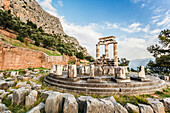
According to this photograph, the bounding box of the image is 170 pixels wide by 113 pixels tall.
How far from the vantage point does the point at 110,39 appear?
49.7 feet

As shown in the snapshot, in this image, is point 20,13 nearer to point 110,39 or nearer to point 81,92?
point 110,39

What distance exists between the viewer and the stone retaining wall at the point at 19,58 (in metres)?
12.8

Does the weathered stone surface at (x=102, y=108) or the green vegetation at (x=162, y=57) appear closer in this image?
the weathered stone surface at (x=102, y=108)

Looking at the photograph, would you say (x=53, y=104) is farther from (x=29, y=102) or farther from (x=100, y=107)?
(x=100, y=107)

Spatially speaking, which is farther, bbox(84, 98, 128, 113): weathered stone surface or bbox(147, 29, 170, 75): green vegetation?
bbox(147, 29, 170, 75): green vegetation

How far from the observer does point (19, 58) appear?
1520 cm

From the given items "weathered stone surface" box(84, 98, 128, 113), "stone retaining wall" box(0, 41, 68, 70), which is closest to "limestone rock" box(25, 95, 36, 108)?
"weathered stone surface" box(84, 98, 128, 113)

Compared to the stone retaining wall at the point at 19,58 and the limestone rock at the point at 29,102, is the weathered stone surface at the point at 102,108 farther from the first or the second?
the stone retaining wall at the point at 19,58

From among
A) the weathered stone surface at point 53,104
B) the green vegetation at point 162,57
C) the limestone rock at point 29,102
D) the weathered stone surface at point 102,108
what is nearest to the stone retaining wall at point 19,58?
the limestone rock at point 29,102

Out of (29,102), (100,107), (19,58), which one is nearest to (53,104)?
(29,102)

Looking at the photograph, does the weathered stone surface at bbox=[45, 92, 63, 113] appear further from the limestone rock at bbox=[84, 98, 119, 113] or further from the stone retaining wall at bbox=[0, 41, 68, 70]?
the stone retaining wall at bbox=[0, 41, 68, 70]

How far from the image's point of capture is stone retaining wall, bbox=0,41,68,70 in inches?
503

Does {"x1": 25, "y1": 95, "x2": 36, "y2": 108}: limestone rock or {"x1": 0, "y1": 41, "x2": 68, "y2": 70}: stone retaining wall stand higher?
{"x1": 0, "y1": 41, "x2": 68, "y2": 70}: stone retaining wall

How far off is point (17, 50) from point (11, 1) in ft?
174
